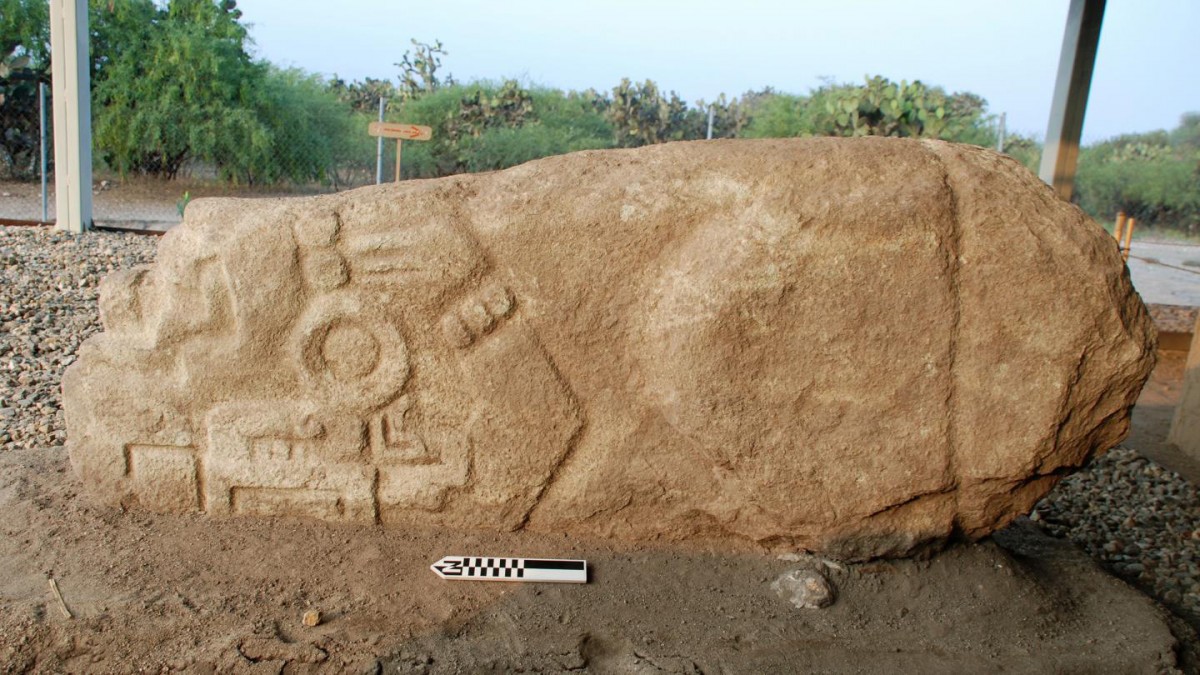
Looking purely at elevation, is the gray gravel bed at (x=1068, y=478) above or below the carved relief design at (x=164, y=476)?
below

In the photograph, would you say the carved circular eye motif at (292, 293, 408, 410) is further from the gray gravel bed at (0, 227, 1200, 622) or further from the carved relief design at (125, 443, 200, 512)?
the gray gravel bed at (0, 227, 1200, 622)

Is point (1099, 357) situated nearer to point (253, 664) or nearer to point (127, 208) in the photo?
point (253, 664)

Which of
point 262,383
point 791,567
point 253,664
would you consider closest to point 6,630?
point 253,664

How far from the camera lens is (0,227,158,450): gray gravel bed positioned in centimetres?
366

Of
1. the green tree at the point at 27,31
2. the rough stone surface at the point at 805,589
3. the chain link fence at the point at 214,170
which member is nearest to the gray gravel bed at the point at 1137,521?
the rough stone surface at the point at 805,589

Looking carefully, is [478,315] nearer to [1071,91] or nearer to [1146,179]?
[1071,91]

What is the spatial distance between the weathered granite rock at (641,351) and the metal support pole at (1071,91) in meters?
3.80

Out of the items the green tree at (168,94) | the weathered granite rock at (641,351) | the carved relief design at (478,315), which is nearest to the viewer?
the weathered granite rock at (641,351)

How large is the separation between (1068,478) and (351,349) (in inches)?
122

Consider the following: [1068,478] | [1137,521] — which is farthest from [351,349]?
[1068,478]

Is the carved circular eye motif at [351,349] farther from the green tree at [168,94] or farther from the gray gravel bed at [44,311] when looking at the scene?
the green tree at [168,94]

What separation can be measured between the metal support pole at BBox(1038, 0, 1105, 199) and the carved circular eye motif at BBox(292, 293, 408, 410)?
4.68 m

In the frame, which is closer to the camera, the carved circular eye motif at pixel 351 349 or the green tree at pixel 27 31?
the carved circular eye motif at pixel 351 349

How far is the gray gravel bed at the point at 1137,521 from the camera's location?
9.98ft
